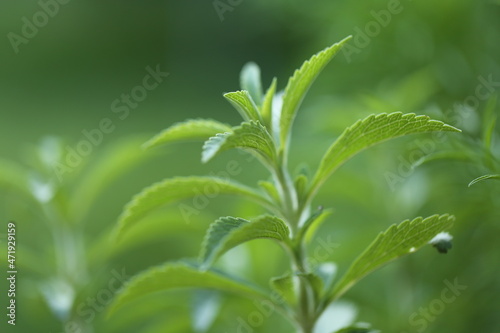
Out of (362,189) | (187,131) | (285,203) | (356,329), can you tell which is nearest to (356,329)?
(356,329)

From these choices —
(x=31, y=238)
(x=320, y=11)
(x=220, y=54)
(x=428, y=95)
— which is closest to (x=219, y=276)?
(x=428, y=95)

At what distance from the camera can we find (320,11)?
128 centimetres

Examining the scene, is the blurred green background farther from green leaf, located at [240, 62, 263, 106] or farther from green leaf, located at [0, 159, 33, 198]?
green leaf, located at [240, 62, 263, 106]

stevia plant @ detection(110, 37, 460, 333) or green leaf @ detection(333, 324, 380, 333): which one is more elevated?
stevia plant @ detection(110, 37, 460, 333)

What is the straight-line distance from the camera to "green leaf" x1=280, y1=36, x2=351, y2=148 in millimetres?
491

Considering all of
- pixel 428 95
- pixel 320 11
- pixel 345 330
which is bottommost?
pixel 345 330

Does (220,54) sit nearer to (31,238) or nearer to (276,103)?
(31,238)

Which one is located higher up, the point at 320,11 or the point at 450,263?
the point at 320,11

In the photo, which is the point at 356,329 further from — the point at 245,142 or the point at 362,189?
the point at 362,189

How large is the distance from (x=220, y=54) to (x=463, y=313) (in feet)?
5.46

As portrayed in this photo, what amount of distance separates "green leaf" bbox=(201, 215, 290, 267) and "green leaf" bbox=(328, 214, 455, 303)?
86mm

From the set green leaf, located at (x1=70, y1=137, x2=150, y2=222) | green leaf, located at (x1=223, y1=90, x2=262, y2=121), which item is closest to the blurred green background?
green leaf, located at (x1=70, y1=137, x2=150, y2=222)

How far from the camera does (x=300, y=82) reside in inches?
20.5

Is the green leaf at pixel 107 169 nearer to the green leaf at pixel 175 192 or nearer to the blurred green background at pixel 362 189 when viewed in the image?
the blurred green background at pixel 362 189
